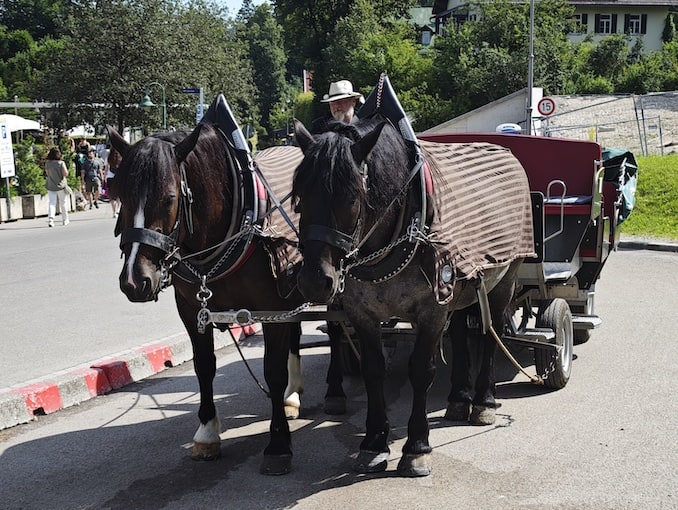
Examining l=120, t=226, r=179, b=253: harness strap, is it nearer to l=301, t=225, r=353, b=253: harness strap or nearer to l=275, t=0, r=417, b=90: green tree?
l=301, t=225, r=353, b=253: harness strap

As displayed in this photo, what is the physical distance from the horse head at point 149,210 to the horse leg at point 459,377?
2470 mm

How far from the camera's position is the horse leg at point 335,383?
5961mm

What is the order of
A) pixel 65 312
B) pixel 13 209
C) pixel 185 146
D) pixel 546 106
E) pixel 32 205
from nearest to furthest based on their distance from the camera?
pixel 185 146 < pixel 65 312 < pixel 13 209 < pixel 32 205 < pixel 546 106

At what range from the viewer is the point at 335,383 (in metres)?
6.05

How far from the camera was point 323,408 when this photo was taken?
241 inches

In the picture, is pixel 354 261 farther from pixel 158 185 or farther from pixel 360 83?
pixel 360 83

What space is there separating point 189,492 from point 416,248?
1.86 metres

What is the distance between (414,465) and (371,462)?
0.25 m

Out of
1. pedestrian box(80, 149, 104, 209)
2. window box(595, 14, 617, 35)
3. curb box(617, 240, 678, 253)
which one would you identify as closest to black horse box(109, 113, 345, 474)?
curb box(617, 240, 678, 253)

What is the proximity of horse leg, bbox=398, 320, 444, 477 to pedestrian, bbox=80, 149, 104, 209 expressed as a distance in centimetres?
2146

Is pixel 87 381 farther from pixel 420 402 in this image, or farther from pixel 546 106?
pixel 546 106

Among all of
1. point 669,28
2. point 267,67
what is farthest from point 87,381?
point 267,67

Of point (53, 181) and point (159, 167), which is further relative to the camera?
point (53, 181)

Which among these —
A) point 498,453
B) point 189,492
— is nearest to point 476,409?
point 498,453
